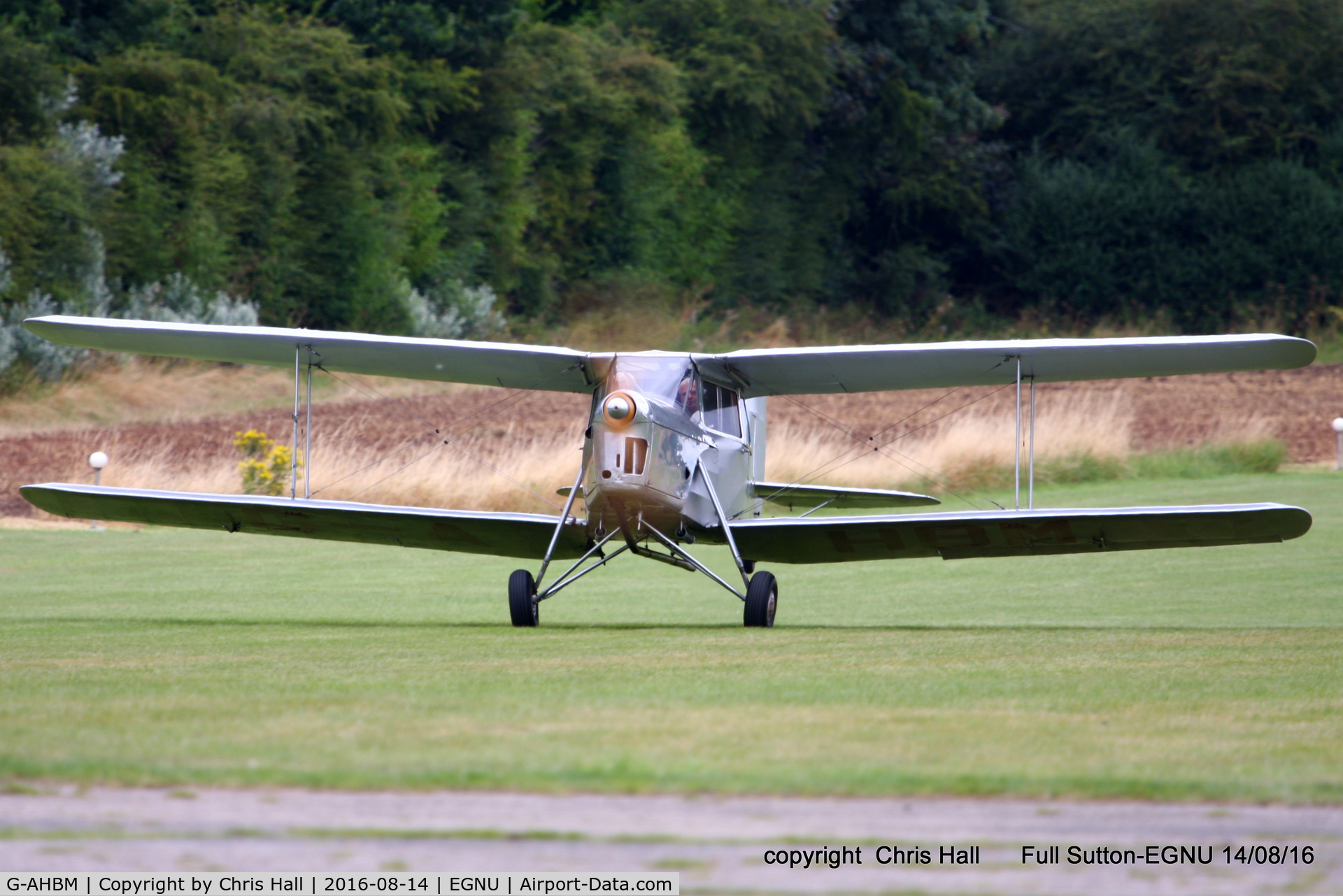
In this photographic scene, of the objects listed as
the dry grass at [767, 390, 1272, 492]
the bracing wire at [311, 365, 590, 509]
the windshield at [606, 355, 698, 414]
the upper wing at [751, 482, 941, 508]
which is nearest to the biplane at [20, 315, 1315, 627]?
the windshield at [606, 355, 698, 414]

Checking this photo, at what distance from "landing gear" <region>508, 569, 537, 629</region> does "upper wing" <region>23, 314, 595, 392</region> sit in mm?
1757

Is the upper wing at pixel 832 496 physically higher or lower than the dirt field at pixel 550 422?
lower

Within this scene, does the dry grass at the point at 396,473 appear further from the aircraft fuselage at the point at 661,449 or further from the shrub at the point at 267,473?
the aircraft fuselage at the point at 661,449

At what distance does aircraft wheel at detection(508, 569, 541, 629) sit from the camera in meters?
11.8

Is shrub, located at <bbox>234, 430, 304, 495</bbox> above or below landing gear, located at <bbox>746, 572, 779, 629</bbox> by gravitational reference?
above

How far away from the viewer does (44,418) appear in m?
29.8

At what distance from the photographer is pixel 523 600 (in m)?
11.8

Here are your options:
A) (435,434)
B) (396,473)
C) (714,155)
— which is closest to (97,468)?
(396,473)

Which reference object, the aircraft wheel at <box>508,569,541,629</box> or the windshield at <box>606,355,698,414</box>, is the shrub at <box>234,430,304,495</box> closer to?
the windshield at <box>606,355,698,414</box>

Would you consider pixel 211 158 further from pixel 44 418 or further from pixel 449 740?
pixel 449 740

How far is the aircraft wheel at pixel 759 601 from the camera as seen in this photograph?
39.1 ft

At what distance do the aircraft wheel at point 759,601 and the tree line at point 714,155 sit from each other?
83.7ft

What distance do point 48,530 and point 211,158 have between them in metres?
18.5

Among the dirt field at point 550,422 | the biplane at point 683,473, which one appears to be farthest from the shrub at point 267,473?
the biplane at point 683,473
